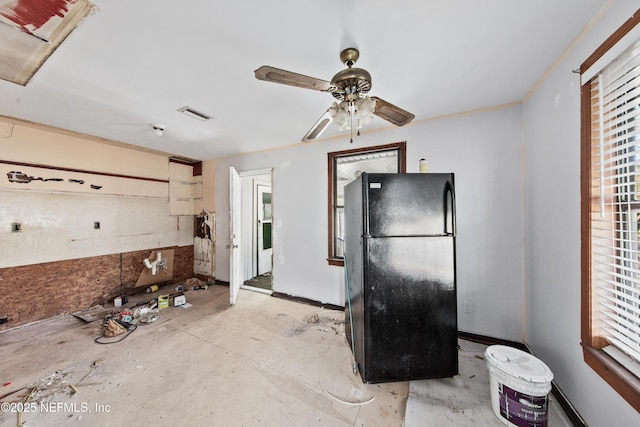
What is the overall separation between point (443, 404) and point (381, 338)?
608 millimetres

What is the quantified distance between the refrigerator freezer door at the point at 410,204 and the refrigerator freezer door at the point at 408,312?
9 centimetres

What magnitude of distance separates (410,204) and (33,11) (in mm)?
2594

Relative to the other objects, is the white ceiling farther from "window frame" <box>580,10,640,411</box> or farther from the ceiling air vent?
"window frame" <box>580,10,640,411</box>

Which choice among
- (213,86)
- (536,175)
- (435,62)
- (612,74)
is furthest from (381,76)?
(536,175)

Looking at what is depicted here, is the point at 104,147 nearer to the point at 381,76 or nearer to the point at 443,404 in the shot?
the point at 381,76

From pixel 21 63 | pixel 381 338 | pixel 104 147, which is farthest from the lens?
pixel 104 147

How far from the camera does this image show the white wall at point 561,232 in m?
1.28

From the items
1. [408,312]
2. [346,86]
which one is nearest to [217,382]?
[408,312]

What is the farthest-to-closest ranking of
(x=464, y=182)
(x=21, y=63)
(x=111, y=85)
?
(x=464, y=182) < (x=111, y=85) < (x=21, y=63)

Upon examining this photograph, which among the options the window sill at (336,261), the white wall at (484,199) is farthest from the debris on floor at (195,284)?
the white wall at (484,199)

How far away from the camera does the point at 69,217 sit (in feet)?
10.5

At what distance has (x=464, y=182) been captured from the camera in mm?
2473

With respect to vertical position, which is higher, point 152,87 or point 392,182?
point 152,87

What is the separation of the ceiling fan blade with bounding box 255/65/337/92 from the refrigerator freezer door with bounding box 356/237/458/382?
1.15m
